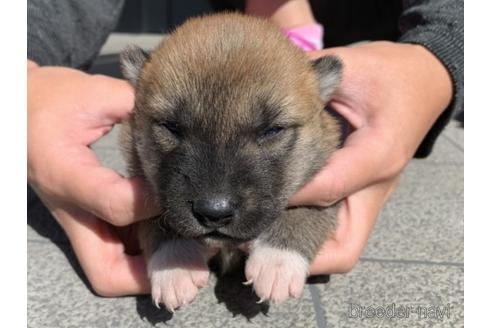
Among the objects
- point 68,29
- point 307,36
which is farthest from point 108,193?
point 307,36

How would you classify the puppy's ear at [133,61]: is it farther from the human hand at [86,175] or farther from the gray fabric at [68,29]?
the gray fabric at [68,29]

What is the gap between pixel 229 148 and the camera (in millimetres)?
1824

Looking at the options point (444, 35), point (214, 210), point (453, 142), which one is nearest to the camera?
point (214, 210)

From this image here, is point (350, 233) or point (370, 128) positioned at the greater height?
point (370, 128)

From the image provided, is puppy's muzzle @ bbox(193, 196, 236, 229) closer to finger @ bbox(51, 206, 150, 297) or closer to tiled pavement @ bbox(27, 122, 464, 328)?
tiled pavement @ bbox(27, 122, 464, 328)

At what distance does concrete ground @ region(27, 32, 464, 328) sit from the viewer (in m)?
2.04

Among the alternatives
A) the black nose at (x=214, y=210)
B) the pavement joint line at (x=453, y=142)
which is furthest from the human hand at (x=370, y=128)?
the pavement joint line at (x=453, y=142)

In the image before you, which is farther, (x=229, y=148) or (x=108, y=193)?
(x=108, y=193)

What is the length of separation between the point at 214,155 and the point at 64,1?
220cm

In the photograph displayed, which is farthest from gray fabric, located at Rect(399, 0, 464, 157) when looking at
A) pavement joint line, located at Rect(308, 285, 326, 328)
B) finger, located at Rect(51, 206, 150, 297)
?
finger, located at Rect(51, 206, 150, 297)

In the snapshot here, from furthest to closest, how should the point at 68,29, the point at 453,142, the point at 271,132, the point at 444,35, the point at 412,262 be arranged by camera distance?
the point at 453,142 < the point at 68,29 < the point at 444,35 < the point at 412,262 < the point at 271,132

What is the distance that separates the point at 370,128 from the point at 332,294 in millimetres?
783

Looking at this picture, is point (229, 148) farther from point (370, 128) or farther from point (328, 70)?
point (370, 128)

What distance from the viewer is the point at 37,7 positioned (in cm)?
323
